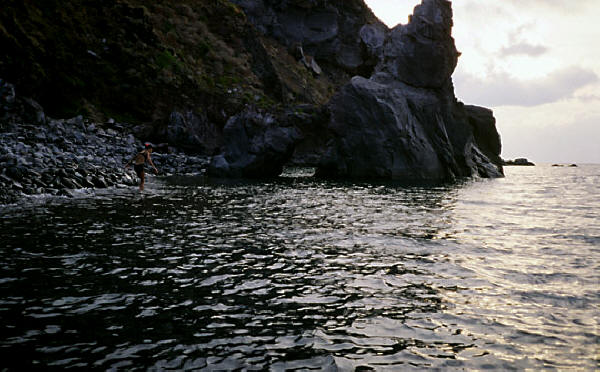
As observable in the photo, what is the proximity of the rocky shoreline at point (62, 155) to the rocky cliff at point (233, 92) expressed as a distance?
4609 millimetres

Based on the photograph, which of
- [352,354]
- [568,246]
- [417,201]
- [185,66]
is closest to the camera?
[352,354]

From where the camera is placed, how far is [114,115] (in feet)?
178

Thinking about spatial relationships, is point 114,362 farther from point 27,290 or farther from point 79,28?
point 79,28

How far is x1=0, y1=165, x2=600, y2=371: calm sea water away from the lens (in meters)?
5.39

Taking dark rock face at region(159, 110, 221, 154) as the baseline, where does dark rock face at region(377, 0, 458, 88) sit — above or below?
above

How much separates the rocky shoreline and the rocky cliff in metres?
4.61

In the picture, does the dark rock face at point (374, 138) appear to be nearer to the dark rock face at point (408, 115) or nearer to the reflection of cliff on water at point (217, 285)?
the dark rock face at point (408, 115)

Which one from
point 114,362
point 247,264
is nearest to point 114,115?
point 247,264

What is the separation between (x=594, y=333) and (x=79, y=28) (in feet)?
220

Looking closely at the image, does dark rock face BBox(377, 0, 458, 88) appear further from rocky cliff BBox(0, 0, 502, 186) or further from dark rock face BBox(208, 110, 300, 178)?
dark rock face BBox(208, 110, 300, 178)

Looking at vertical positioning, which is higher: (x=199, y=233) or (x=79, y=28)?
(x=79, y=28)

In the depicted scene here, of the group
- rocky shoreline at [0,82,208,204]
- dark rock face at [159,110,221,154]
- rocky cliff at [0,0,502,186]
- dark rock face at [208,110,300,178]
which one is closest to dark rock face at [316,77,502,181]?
rocky cliff at [0,0,502,186]

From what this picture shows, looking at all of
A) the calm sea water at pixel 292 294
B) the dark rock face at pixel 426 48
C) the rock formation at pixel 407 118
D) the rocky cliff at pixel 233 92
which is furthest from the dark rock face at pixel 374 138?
the calm sea water at pixel 292 294

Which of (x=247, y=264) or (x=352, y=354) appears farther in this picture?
(x=247, y=264)
